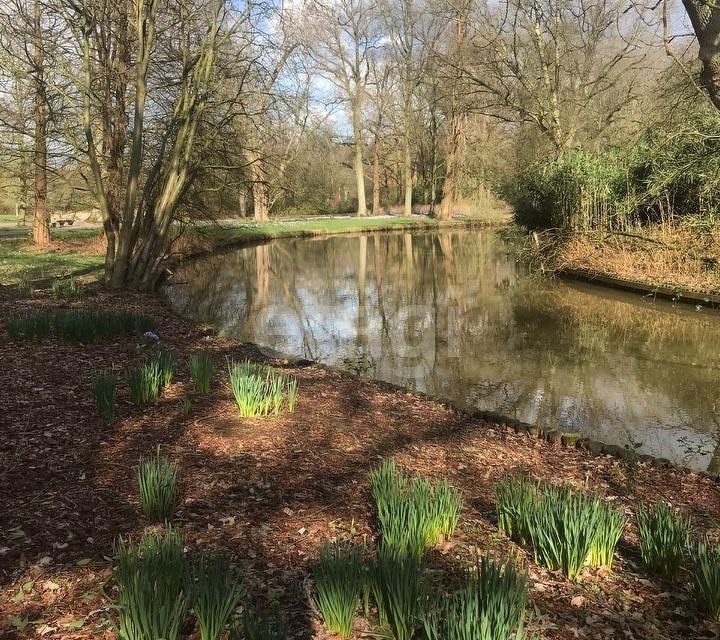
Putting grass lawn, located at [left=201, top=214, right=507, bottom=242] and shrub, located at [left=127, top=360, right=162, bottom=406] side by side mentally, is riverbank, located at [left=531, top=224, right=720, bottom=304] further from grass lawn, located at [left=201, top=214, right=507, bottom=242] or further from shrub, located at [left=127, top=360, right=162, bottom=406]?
grass lawn, located at [left=201, top=214, right=507, bottom=242]

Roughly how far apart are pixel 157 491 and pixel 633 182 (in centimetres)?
1484

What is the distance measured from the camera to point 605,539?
2.74m

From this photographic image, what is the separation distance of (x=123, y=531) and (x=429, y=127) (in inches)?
1734

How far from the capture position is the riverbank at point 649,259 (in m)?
12.1

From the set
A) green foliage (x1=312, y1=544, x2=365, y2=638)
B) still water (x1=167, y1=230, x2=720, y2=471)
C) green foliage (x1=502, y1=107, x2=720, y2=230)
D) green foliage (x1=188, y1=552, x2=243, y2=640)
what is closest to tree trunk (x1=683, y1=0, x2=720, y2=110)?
green foliage (x1=502, y1=107, x2=720, y2=230)

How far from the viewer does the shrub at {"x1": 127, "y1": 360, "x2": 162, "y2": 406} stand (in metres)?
4.73

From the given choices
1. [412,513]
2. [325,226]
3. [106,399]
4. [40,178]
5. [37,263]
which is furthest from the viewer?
[325,226]

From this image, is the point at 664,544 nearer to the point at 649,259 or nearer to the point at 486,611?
the point at 486,611

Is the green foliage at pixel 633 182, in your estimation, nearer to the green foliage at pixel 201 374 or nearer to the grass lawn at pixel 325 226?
the green foliage at pixel 201 374

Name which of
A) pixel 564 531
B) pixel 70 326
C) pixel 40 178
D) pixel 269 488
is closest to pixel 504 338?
pixel 70 326

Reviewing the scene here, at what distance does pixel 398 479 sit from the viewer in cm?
307

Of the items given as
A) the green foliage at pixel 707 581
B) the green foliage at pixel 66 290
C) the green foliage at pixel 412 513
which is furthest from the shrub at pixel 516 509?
the green foliage at pixel 66 290

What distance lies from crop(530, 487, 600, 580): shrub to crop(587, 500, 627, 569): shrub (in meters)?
0.02

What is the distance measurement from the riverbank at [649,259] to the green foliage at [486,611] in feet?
35.9
